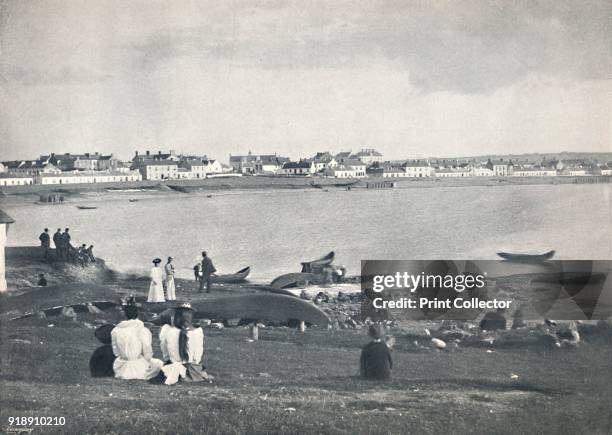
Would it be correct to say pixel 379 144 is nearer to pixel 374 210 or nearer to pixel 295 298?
pixel 374 210

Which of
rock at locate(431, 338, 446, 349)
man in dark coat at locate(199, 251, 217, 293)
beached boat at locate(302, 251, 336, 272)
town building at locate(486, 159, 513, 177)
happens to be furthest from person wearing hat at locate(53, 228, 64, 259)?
town building at locate(486, 159, 513, 177)

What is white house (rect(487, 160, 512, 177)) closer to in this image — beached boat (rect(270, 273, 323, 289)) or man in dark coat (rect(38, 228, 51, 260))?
beached boat (rect(270, 273, 323, 289))

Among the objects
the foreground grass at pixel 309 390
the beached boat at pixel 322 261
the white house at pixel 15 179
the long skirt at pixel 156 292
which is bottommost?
the foreground grass at pixel 309 390

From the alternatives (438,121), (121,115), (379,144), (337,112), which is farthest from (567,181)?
(121,115)

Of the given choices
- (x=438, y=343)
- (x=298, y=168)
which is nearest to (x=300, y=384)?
(x=438, y=343)

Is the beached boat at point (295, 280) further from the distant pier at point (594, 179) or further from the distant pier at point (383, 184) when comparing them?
the distant pier at point (594, 179)

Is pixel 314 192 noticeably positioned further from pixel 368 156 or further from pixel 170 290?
pixel 170 290

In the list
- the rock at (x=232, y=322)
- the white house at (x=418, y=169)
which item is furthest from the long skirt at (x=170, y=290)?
the white house at (x=418, y=169)
